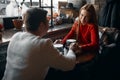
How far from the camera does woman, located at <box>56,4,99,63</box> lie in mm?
2299

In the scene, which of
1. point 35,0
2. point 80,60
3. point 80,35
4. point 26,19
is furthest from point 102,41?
point 26,19

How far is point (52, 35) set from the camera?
9.41 ft

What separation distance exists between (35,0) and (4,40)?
115 centimetres

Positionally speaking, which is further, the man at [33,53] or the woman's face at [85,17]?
the woman's face at [85,17]

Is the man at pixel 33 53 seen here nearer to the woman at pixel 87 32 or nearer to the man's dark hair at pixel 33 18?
the man's dark hair at pixel 33 18

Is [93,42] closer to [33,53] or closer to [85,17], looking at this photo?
[85,17]

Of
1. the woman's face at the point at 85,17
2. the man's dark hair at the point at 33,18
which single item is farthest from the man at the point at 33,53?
the woman's face at the point at 85,17

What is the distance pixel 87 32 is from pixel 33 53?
1.27 meters

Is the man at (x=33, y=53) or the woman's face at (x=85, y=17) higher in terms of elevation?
the woman's face at (x=85, y=17)

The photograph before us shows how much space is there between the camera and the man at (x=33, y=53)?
146 centimetres

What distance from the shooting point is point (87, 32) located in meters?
2.59

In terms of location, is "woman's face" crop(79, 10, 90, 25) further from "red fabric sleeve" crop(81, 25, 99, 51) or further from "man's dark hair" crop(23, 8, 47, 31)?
"man's dark hair" crop(23, 8, 47, 31)

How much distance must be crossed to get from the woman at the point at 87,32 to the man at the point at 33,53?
689mm

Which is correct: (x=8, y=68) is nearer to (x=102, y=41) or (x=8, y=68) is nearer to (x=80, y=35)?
(x=80, y=35)
